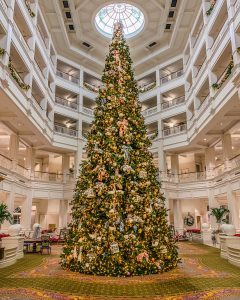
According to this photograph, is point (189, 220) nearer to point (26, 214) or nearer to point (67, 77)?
point (26, 214)

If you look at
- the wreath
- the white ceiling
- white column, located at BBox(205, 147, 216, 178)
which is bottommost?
the wreath

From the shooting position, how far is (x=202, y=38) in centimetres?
1661

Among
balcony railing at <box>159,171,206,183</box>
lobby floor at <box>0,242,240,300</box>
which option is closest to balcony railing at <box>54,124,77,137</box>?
balcony railing at <box>159,171,206,183</box>

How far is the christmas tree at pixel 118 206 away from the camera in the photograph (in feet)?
21.6

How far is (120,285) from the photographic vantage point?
5.66m

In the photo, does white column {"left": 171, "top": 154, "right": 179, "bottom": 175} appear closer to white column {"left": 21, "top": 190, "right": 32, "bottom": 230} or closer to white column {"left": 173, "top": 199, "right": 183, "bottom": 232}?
white column {"left": 173, "top": 199, "right": 183, "bottom": 232}

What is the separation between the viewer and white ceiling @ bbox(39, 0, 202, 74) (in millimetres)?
18188

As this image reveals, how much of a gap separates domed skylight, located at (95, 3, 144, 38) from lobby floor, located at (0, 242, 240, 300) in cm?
1884

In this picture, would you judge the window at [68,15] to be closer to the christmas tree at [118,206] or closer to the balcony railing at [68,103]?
the balcony railing at [68,103]

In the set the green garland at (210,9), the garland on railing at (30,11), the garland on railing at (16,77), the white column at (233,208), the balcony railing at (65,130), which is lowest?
the white column at (233,208)

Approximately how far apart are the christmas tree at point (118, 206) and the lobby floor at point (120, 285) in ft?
1.31

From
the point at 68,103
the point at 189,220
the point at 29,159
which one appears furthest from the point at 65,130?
the point at 189,220

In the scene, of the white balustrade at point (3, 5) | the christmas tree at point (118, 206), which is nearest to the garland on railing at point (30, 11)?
the white balustrade at point (3, 5)

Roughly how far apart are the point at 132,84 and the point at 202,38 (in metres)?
10.2
